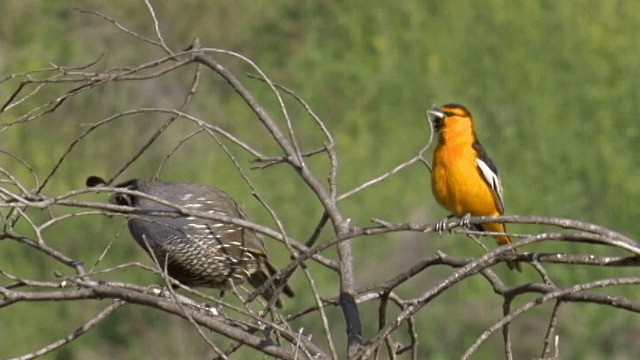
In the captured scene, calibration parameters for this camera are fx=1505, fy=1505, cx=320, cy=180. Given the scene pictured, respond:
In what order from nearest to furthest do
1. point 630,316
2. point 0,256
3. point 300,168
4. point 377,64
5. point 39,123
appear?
point 300,168 → point 630,316 → point 0,256 → point 39,123 → point 377,64

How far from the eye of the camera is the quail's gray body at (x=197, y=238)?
5.66 meters

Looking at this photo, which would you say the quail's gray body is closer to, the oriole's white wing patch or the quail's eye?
the quail's eye

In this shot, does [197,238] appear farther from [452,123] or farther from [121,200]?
[452,123]

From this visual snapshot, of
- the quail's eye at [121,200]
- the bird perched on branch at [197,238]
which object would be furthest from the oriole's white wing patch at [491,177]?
the quail's eye at [121,200]

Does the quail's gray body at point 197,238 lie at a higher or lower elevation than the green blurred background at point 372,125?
lower

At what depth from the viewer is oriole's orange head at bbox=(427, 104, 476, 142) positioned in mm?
6160

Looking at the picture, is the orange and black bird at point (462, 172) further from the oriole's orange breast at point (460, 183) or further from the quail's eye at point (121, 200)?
the quail's eye at point (121, 200)

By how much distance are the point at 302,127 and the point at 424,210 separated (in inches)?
143

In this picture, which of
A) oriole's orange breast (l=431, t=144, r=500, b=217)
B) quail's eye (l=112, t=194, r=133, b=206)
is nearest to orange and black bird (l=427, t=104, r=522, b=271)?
oriole's orange breast (l=431, t=144, r=500, b=217)

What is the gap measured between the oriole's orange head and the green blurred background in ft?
24.4

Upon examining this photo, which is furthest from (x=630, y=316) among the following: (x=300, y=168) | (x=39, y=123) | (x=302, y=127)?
(x=300, y=168)

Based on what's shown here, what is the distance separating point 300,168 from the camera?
3.98 meters

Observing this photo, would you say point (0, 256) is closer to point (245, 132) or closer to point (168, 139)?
point (168, 139)

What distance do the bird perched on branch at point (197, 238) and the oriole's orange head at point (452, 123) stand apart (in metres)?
0.89
